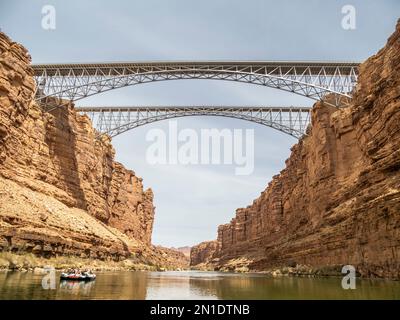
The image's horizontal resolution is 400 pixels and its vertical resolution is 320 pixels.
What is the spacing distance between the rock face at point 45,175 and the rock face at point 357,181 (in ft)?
65.5

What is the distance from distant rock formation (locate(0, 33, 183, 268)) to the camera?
26.1m

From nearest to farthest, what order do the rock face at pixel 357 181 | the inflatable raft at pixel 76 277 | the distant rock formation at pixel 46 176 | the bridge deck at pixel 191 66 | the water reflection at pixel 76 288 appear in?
the water reflection at pixel 76 288 < the inflatable raft at pixel 76 277 < the rock face at pixel 357 181 < the distant rock formation at pixel 46 176 < the bridge deck at pixel 191 66

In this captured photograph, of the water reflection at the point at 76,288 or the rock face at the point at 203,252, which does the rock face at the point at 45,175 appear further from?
the rock face at the point at 203,252

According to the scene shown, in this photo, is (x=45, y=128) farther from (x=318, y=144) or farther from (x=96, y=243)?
(x=318, y=144)

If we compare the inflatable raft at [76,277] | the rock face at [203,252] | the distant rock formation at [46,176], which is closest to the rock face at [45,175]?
the distant rock formation at [46,176]

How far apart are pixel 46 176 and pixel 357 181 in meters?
28.2

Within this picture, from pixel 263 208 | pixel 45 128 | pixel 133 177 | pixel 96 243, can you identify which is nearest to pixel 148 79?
pixel 45 128

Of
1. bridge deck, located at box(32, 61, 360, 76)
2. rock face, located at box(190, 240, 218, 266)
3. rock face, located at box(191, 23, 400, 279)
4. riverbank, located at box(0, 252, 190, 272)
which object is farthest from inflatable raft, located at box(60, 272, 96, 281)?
rock face, located at box(190, 240, 218, 266)

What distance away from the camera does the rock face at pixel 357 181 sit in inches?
836

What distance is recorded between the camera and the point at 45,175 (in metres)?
36.1

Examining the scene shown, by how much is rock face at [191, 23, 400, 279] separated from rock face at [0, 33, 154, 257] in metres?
20.0

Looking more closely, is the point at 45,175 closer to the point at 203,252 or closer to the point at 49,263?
the point at 49,263

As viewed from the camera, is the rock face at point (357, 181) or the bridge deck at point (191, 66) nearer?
the rock face at point (357, 181)

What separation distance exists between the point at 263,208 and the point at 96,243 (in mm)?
50923
